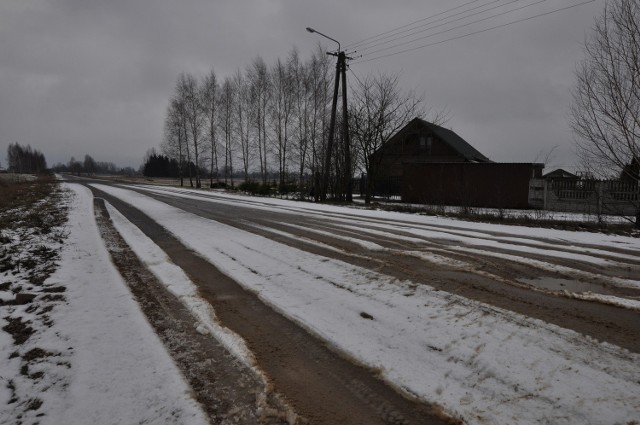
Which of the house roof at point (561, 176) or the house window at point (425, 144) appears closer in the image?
the house roof at point (561, 176)

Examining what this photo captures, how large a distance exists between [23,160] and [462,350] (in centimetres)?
17560

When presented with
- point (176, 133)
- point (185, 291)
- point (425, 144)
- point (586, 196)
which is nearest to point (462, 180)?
point (586, 196)

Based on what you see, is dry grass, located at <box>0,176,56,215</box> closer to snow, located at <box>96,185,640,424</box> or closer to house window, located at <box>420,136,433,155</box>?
snow, located at <box>96,185,640,424</box>

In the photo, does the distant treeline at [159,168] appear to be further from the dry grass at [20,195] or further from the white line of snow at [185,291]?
the white line of snow at [185,291]

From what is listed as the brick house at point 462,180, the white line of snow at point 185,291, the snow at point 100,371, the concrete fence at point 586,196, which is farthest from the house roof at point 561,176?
the snow at point 100,371

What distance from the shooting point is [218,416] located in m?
2.13

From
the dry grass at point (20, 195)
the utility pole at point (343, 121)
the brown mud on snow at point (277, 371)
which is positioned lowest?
the brown mud on snow at point (277, 371)

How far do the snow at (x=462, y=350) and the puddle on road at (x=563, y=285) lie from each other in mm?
1242

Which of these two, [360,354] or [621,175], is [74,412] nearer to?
[360,354]

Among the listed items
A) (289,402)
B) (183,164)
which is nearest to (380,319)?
(289,402)

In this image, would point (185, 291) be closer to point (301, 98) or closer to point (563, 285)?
point (563, 285)

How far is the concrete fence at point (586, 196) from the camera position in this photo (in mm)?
12010

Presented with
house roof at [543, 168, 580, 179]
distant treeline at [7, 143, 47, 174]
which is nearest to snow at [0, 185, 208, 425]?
house roof at [543, 168, 580, 179]

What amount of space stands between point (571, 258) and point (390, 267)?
10.3 feet
